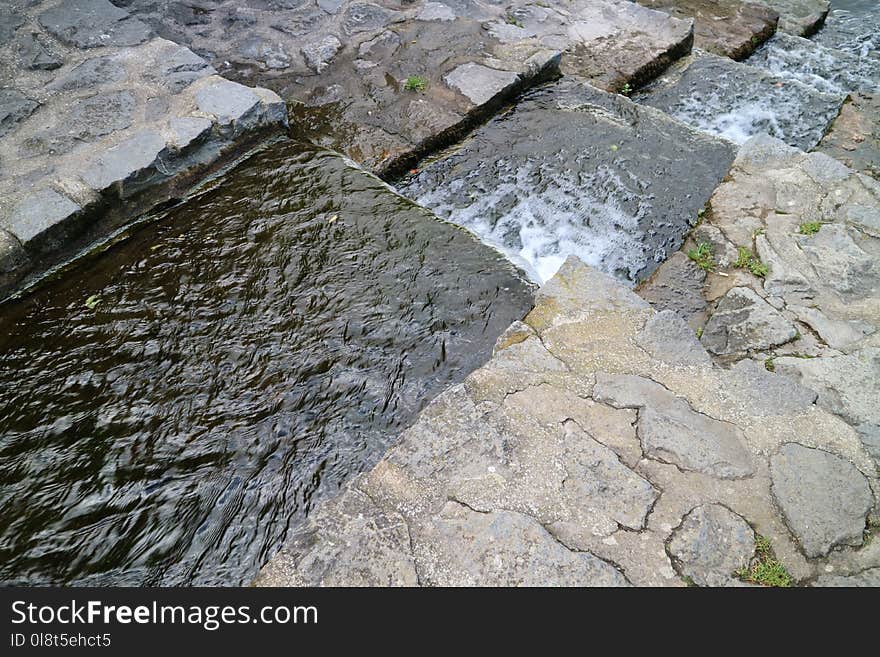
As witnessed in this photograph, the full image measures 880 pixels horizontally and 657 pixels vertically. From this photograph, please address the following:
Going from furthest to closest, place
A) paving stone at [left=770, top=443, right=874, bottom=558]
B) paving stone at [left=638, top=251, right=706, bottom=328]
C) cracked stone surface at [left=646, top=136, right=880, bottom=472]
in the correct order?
paving stone at [left=638, top=251, right=706, bottom=328]
cracked stone surface at [left=646, top=136, right=880, bottom=472]
paving stone at [left=770, top=443, right=874, bottom=558]

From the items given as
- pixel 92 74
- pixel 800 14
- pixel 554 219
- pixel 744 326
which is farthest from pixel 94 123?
pixel 800 14

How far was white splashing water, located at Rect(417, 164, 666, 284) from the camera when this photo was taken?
3711 mm

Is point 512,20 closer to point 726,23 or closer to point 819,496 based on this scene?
point 726,23

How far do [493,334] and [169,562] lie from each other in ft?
5.67

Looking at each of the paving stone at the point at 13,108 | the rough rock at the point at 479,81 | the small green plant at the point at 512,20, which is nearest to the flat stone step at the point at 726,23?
the small green plant at the point at 512,20

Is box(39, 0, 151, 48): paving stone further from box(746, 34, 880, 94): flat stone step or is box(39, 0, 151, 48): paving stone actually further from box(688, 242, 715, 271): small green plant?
box(746, 34, 880, 94): flat stone step

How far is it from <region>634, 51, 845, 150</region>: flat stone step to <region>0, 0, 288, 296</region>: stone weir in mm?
3256

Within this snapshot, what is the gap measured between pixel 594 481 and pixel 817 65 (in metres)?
5.58

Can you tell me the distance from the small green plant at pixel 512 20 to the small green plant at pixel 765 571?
4.77 metres

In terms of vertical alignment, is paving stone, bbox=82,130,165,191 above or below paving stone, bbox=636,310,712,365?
below

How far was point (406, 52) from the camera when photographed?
5.05 meters

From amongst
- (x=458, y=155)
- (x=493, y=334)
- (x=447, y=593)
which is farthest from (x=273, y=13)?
(x=447, y=593)

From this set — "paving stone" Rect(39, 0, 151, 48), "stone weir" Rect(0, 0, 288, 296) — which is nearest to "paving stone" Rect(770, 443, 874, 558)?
"stone weir" Rect(0, 0, 288, 296)

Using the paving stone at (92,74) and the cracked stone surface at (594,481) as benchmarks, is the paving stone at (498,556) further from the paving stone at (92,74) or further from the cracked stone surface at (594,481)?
the paving stone at (92,74)
